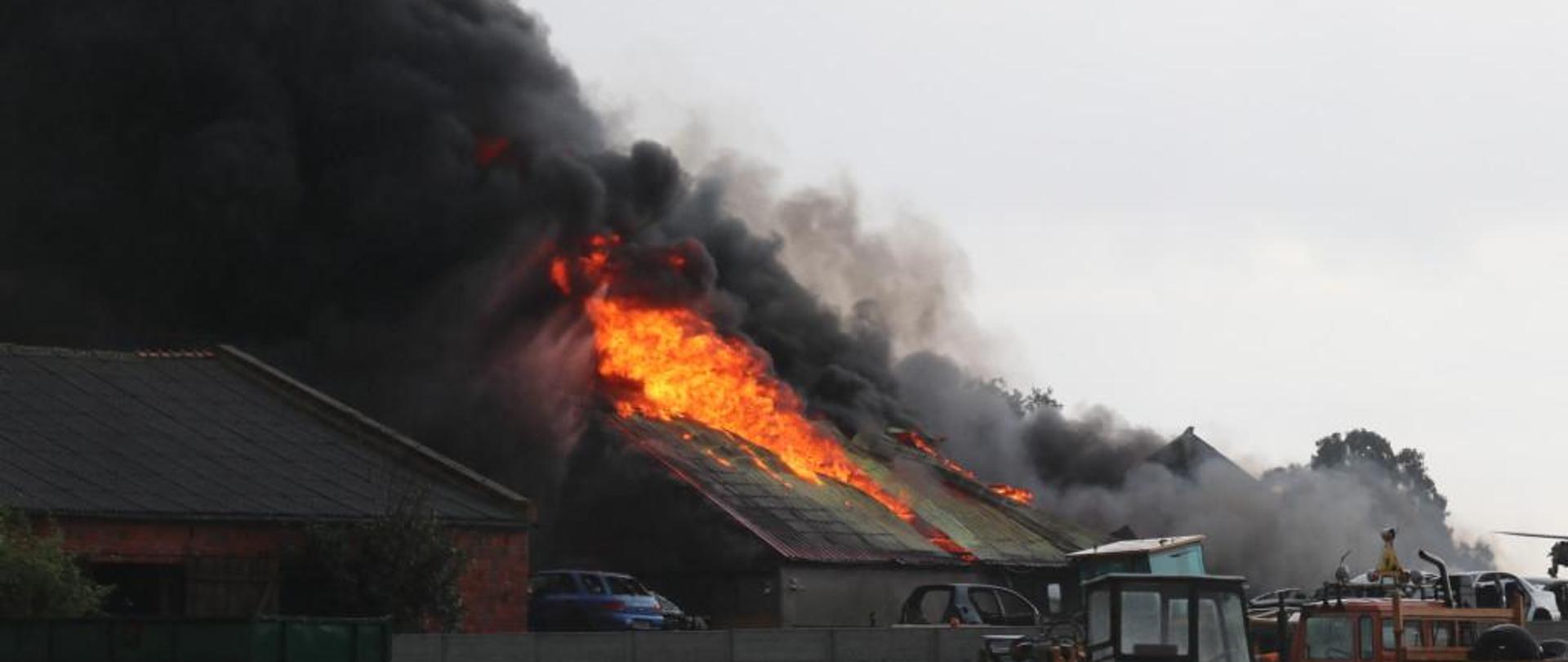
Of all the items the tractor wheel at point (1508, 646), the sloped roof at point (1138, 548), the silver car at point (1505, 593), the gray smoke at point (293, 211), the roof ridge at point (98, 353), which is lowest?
the tractor wheel at point (1508, 646)

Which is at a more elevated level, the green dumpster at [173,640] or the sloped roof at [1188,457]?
the sloped roof at [1188,457]

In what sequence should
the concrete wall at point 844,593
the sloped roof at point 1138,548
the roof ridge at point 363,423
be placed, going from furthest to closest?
the concrete wall at point 844,593 → the sloped roof at point 1138,548 → the roof ridge at point 363,423

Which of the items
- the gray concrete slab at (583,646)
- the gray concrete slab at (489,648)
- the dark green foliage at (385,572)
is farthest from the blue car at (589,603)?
the gray concrete slab at (489,648)

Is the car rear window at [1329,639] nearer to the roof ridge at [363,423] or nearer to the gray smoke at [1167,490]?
the roof ridge at [363,423]

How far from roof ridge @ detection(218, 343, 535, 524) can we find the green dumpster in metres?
16.5

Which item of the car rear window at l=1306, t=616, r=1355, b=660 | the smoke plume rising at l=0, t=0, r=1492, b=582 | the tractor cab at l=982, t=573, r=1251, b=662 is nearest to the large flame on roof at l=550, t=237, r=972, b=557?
the smoke plume rising at l=0, t=0, r=1492, b=582

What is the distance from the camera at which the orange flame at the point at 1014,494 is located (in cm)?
6306

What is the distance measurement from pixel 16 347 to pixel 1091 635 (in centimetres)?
2574

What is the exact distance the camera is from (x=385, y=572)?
36.8 m

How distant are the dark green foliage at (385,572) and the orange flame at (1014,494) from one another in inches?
1099

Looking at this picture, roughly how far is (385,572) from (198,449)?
4477mm

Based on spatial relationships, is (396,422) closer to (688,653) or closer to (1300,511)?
(688,653)

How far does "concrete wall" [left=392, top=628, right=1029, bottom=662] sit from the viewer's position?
3036cm

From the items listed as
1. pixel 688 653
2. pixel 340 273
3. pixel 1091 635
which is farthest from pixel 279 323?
pixel 1091 635
